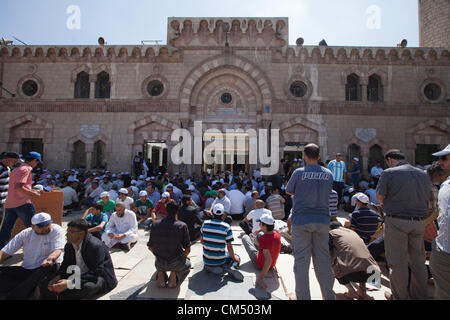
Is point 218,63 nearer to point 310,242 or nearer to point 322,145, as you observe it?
point 322,145

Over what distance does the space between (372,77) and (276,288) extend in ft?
46.0

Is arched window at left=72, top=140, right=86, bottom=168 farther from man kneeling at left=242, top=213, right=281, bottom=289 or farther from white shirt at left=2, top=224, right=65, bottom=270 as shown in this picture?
man kneeling at left=242, top=213, right=281, bottom=289

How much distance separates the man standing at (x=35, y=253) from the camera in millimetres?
3154

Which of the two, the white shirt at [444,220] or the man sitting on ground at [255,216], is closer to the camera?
the white shirt at [444,220]

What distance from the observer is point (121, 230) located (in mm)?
5352

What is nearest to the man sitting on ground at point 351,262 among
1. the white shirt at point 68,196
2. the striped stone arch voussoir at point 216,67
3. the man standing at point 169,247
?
the man standing at point 169,247

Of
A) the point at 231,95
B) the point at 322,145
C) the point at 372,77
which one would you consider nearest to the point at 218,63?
the point at 231,95

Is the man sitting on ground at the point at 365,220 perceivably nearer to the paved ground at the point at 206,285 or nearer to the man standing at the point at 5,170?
the paved ground at the point at 206,285

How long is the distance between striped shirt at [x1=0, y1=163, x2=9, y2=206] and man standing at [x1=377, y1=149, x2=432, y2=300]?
5.82 meters

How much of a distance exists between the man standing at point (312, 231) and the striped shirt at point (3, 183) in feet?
15.6

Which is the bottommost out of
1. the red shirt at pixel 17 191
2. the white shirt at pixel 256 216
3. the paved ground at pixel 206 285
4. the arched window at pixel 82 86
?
the paved ground at pixel 206 285

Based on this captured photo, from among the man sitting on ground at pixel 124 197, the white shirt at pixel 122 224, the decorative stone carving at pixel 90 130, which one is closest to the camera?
the white shirt at pixel 122 224

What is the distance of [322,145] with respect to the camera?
13.0m

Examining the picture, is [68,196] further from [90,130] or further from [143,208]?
[90,130]
